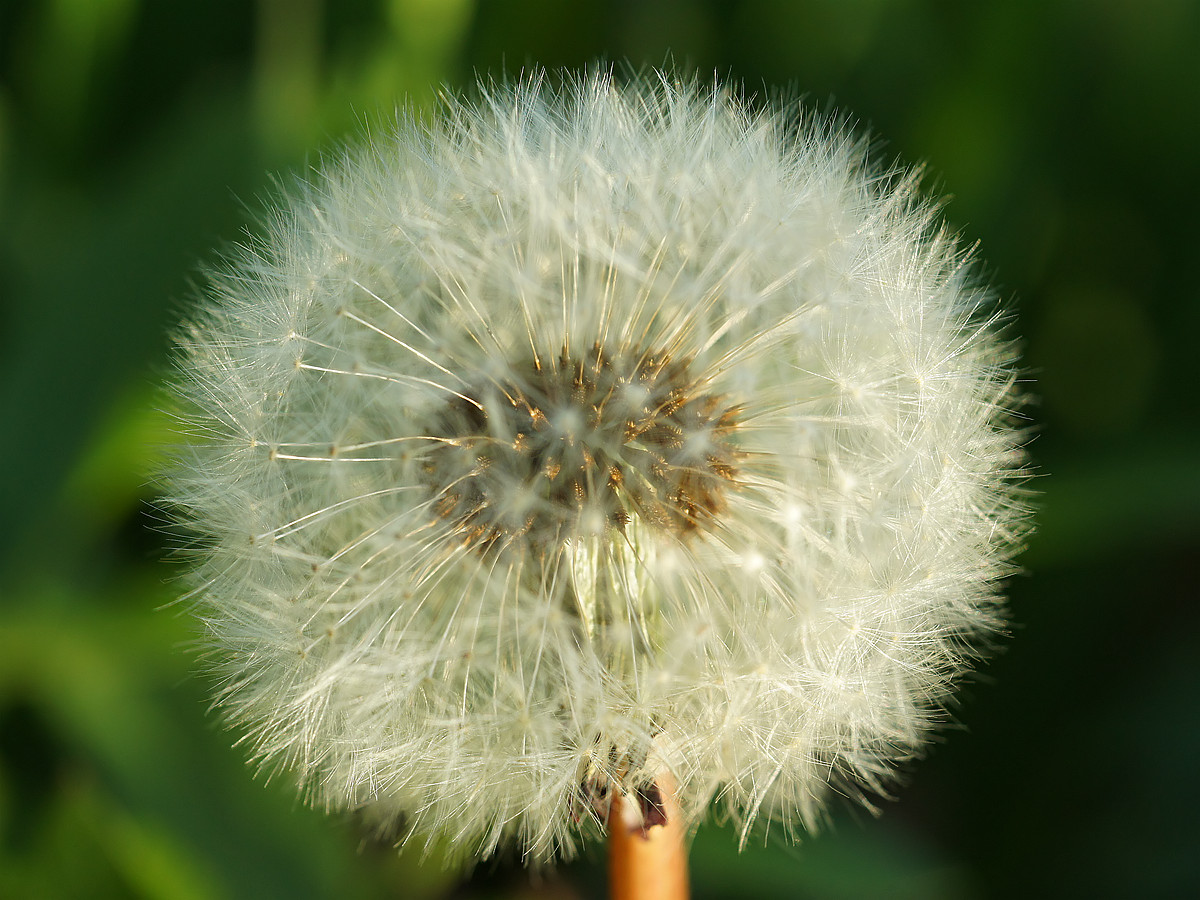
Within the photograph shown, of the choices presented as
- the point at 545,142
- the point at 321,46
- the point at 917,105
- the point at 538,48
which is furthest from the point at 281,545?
the point at 917,105

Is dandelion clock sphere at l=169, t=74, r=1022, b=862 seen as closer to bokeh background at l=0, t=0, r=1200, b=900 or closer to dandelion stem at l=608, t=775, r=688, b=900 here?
dandelion stem at l=608, t=775, r=688, b=900

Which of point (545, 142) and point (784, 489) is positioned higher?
point (545, 142)

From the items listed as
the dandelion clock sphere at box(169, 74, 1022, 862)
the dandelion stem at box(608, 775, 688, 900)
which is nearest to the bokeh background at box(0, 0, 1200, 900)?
the dandelion clock sphere at box(169, 74, 1022, 862)

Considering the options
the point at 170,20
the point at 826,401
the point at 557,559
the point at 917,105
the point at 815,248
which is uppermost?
the point at 170,20

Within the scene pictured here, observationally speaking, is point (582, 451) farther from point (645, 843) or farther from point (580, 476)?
point (645, 843)

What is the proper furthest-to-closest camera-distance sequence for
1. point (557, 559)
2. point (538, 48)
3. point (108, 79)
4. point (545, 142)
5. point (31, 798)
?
point (108, 79)
point (538, 48)
point (31, 798)
point (545, 142)
point (557, 559)

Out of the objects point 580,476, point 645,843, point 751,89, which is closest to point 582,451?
point 580,476

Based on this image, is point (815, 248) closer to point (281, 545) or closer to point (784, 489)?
point (784, 489)
